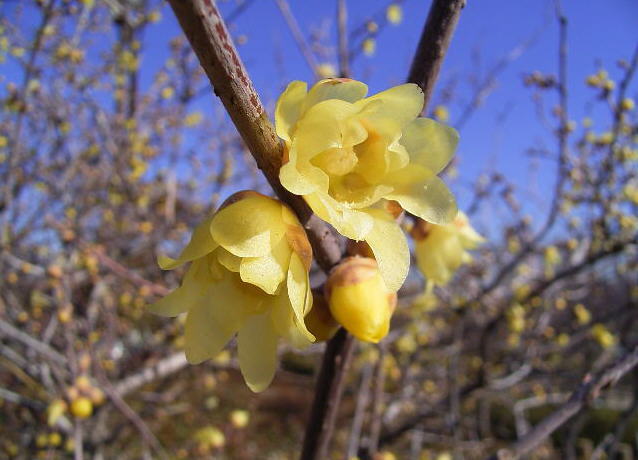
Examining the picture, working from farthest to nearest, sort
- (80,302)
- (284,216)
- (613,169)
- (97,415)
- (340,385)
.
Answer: (80,302) < (613,169) < (97,415) < (340,385) < (284,216)

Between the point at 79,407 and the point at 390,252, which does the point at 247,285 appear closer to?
the point at 390,252

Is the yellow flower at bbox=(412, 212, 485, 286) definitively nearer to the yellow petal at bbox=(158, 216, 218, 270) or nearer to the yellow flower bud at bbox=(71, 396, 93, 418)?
the yellow petal at bbox=(158, 216, 218, 270)

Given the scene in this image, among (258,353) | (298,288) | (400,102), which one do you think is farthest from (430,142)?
(258,353)

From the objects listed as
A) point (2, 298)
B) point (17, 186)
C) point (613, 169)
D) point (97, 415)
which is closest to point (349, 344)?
point (97, 415)

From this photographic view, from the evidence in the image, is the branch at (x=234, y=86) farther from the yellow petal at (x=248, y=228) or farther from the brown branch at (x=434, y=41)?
the brown branch at (x=434, y=41)

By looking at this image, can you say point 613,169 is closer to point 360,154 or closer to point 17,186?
point 360,154

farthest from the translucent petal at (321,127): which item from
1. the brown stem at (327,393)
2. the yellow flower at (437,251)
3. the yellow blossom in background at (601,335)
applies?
the yellow blossom in background at (601,335)
